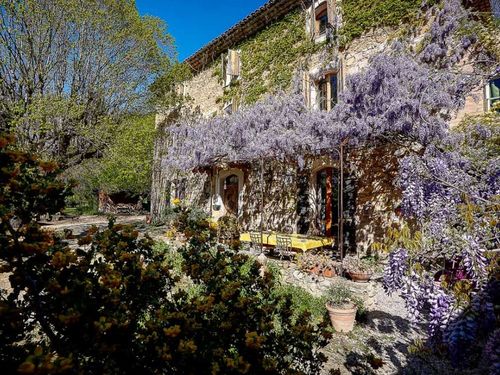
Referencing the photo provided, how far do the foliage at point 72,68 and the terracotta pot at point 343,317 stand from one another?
8.70 meters

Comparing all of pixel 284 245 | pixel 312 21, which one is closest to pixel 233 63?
pixel 312 21

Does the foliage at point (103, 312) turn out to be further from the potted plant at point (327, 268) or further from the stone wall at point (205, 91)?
the stone wall at point (205, 91)

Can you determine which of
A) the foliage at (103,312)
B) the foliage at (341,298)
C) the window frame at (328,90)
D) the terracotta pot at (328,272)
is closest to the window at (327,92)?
the window frame at (328,90)

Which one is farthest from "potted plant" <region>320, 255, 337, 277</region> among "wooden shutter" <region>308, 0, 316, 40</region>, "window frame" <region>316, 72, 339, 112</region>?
"wooden shutter" <region>308, 0, 316, 40</region>

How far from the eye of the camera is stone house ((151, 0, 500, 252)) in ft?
25.0

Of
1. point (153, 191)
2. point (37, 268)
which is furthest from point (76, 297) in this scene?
point (153, 191)

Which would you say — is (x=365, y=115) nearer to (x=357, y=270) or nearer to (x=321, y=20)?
(x=357, y=270)

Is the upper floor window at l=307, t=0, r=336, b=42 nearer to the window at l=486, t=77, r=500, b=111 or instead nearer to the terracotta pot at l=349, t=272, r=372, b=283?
the window at l=486, t=77, r=500, b=111

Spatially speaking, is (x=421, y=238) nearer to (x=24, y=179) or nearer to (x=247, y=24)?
(x=24, y=179)

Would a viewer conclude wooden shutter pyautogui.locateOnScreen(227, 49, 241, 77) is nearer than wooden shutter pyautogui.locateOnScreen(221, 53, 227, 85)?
Yes

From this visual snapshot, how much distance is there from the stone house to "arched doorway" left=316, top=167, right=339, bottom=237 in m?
0.03

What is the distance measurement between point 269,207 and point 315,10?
602cm

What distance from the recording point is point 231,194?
11898mm

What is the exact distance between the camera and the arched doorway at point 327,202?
28.6 ft
